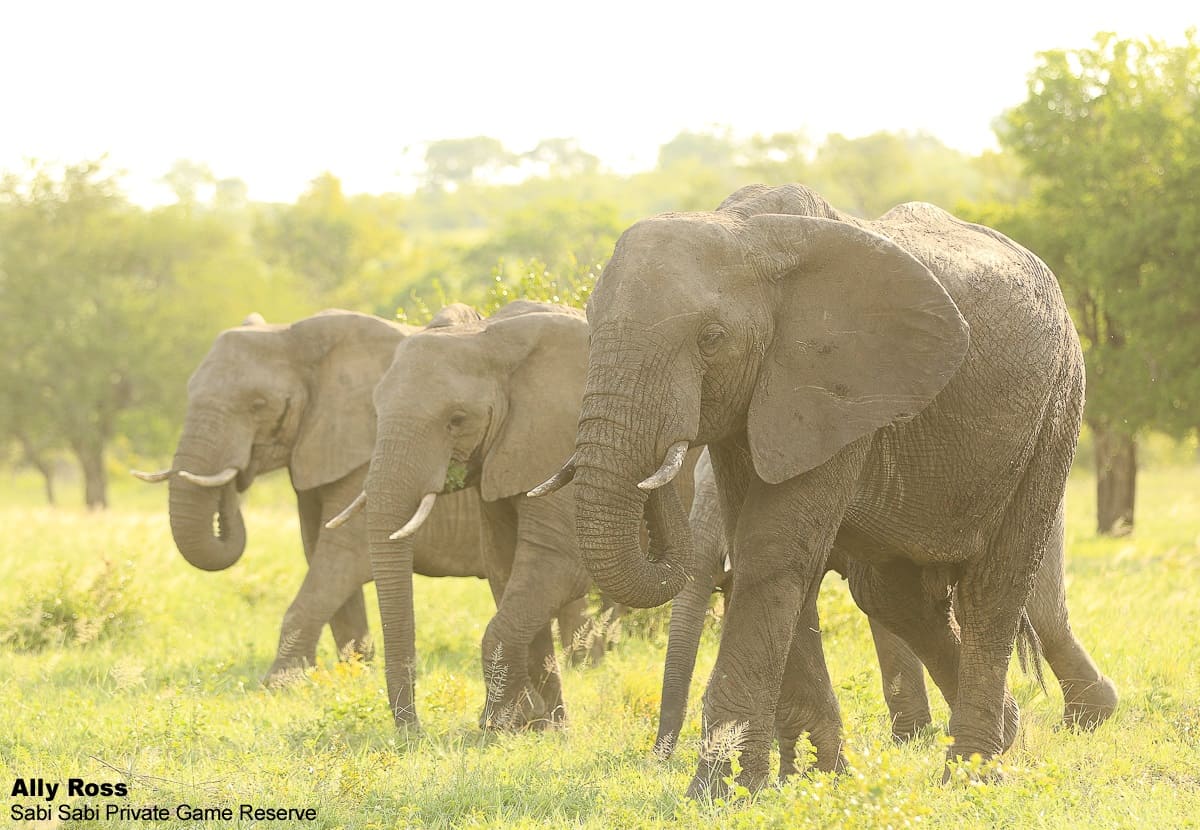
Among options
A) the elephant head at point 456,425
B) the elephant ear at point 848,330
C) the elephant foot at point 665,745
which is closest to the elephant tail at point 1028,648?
the elephant foot at point 665,745

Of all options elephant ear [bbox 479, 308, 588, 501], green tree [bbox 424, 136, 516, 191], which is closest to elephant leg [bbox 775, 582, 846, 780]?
elephant ear [bbox 479, 308, 588, 501]

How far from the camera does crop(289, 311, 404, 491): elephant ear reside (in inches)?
386

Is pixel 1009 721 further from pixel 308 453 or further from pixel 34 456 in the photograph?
pixel 34 456

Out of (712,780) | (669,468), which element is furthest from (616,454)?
(712,780)

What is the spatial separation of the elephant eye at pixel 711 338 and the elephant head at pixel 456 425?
9.35ft

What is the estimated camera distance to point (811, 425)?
4.80 m

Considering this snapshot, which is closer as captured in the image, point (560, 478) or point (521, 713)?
point (560, 478)

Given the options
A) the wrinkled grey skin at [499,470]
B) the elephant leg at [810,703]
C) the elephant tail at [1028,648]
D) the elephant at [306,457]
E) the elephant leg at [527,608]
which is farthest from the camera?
the elephant at [306,457]

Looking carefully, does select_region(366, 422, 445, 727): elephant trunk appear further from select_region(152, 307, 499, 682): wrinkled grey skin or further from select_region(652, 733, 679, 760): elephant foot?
select_region(152, 307, 499, 682): wrinkled grey skin

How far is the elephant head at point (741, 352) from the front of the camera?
15.3ft

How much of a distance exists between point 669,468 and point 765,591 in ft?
2.24

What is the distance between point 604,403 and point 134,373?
3073 centimetres

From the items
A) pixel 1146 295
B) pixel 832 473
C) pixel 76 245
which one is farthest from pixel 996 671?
pixel 76 245

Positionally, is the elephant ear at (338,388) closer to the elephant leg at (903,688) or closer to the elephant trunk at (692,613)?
the elephant trunk at (692,613)
